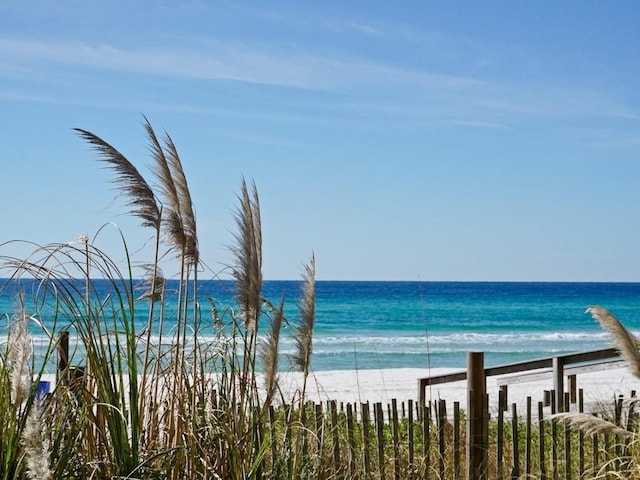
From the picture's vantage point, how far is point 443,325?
114 feet

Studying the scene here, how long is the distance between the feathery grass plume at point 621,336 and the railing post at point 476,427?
146 centimetres

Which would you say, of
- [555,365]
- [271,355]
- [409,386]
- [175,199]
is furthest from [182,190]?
[409,386]

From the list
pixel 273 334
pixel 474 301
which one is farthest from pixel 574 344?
pixel 273 334

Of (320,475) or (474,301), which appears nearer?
(320,475)

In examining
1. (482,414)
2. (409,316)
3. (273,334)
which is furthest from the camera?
(409,316)

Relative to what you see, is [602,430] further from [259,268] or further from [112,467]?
[112,467]

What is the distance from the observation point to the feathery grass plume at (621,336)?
9.78 ft

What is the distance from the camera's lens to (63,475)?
258cm

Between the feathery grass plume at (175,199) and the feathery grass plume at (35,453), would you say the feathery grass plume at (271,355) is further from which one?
the feathery grass plume at (35,453)

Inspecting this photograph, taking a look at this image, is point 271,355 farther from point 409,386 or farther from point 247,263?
point 409,386

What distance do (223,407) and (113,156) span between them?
997mm

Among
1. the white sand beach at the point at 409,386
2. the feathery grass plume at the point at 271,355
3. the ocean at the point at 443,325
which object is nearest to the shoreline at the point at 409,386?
the white sand beach at the point at 409,386

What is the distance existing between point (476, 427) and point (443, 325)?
30.7 m

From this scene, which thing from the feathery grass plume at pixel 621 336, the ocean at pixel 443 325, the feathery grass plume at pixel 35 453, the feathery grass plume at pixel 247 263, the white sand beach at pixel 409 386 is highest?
the feathery grass plume at pixel 247 263
